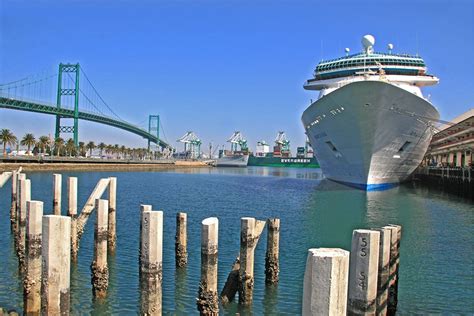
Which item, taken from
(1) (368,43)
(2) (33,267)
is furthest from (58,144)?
(2) (33,267)

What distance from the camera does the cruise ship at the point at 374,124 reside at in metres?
38.1

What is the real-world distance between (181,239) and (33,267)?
5.17 m

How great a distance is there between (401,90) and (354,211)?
11.8 metres

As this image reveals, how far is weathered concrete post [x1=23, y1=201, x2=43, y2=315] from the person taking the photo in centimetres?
1043

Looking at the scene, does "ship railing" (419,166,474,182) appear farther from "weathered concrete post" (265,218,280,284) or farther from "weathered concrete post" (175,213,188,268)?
"weathered concrete post" (175,213,188,268)

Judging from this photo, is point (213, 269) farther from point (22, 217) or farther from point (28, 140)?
point (28, 140)

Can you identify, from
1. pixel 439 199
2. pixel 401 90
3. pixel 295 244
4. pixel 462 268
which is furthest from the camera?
pixel 439 199

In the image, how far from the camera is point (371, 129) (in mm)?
38719

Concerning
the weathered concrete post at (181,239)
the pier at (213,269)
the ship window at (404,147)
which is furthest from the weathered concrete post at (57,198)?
the ship window at (404,147)

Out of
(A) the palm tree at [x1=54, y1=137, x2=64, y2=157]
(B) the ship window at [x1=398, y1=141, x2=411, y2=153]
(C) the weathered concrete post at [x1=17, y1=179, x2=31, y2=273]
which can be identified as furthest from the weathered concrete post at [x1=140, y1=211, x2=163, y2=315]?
(A) the palm tree at [x1=54, y1=137, x2=64, y2=157]

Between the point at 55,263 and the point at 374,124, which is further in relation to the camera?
the point at 374,124

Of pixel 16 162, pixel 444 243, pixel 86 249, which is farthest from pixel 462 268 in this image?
pixel 16 162

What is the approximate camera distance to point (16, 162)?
72.9 meters

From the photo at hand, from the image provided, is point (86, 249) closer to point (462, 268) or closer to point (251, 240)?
point (251, 240)
